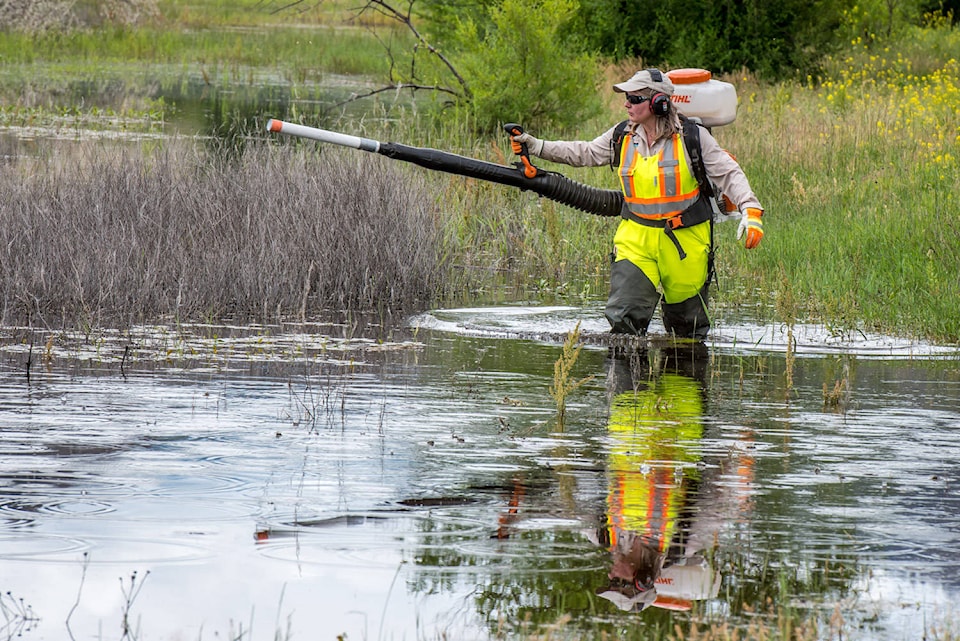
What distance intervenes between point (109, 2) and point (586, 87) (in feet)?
85.1

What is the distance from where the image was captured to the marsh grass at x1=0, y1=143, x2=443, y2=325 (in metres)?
9.94

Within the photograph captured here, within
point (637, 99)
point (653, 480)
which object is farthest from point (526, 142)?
point (653, 480)

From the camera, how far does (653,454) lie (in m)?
6.36

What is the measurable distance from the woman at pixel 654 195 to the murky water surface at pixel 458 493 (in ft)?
1.49

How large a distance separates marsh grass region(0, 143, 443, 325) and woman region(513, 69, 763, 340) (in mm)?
2324

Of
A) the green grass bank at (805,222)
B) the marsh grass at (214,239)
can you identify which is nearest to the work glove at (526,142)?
the green grass bank at (805,222)

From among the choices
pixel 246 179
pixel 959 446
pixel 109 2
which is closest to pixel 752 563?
pixel 959 446

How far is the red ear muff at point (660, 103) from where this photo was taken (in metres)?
8.43

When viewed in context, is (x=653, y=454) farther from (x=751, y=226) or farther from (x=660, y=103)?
(x=660, y=103)

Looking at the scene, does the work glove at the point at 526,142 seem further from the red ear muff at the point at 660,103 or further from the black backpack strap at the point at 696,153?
the black backpack strap at the point at 696,153

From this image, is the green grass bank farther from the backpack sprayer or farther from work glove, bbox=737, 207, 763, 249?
the backpack sprayer

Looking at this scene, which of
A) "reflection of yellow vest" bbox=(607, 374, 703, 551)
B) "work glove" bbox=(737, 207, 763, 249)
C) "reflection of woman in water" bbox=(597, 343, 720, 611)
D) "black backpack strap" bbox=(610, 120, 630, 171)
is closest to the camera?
"reflection of woman in water" bbox=(597, 343, 720, 611)

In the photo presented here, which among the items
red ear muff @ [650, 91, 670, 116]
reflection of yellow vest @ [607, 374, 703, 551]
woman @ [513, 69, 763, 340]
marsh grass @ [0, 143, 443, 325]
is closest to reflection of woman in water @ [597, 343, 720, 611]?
reflection of yellow vest @ [607, 374, 703, 551]

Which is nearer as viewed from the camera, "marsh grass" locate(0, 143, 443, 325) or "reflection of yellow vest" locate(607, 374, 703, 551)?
"reflection of yellow vest" locate(607, 374, 703, 551)
